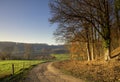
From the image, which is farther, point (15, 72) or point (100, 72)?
point (15, 72)

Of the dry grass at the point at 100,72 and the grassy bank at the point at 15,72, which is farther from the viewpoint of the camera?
the grassy bank at the point at 15,72

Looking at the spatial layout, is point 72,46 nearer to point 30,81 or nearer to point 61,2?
point 61,2

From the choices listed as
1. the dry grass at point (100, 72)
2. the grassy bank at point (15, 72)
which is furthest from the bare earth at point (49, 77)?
the grassy bank at point (15, 72)

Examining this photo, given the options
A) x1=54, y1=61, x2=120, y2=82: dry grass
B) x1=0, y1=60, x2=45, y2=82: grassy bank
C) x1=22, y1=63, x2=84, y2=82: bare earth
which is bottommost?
x1=0, y1=60, x2=45, y2=82: grassy bank

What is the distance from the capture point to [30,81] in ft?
55.0

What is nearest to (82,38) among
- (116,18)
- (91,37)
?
(91,37)

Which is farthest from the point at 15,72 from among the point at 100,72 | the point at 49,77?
the point at 100,72

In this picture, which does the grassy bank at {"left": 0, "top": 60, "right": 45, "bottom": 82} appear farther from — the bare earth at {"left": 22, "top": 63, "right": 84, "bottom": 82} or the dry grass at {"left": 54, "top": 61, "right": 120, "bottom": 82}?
the dry grass at {"left": 54, "top": 61, "right": 120, "bottom": 82}

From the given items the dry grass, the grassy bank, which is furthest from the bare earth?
the grassy bank

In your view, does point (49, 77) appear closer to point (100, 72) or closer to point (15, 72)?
point (100, 72)

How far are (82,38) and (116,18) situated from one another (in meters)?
7.77

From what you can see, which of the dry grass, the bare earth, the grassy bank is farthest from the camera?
the grassy bank

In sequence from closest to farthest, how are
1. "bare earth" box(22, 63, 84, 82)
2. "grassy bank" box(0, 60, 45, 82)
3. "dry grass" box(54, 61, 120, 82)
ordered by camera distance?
"dry grass" box(54, 61, 120, 82) → "bare earth" box(22, 63, 84, 82) → "grassy bank" box(0, 60, 45, 82)

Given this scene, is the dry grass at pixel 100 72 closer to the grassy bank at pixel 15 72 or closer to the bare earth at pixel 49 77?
the bare earth at pixel 49 77
